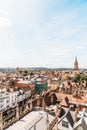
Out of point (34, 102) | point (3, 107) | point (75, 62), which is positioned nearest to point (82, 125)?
point (34, 102)

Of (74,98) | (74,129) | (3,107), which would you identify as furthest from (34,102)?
(74,129)

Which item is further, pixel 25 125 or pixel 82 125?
pixel 82 125

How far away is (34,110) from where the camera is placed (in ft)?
125

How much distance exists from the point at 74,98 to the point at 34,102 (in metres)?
14.4

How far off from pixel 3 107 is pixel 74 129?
134ft

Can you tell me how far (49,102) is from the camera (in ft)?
193

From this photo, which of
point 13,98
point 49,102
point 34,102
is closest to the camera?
point 34,102

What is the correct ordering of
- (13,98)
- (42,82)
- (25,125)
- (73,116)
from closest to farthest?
(25,125), (73,116), (13,98), (42,82)

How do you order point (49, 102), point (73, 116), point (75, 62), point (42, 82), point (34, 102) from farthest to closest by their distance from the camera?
point (75, 62) < point (42, 82) < point (49, 102) < point (34, 102) < point (73, 116)

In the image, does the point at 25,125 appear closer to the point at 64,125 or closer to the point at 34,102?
the point at 64,125

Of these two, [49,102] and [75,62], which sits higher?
[75,62]

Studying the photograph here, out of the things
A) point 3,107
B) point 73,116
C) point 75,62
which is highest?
point 75,62

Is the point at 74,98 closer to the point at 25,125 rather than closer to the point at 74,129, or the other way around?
the point at 74,129

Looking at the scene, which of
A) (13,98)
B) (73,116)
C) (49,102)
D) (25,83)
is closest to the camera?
(73,116)
